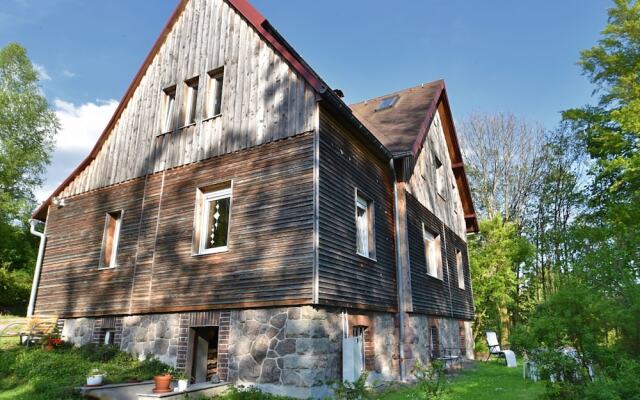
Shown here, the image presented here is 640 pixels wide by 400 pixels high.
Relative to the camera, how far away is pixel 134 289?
1002 cm

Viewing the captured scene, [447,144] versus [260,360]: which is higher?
[447,144]

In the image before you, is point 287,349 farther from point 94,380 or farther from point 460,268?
point 460,268

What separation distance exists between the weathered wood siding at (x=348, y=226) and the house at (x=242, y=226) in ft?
0.16

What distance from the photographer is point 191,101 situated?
36.6 feet

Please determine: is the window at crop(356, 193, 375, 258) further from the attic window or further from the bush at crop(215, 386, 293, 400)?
the attic window

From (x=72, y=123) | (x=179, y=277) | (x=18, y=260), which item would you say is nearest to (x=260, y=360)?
(x=179, y=277)

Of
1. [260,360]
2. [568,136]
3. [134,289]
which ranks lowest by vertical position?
[260,360]

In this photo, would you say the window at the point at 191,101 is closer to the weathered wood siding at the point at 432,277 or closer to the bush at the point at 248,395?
the weathered wood siding at the point at 432,277

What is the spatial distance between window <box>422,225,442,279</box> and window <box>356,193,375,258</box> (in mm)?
3744

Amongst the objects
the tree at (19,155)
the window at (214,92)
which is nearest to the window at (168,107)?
the window at (214,92)

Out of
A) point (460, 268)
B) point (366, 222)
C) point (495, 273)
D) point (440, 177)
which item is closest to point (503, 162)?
point (495, 273)

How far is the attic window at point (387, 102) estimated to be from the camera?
53.6ft

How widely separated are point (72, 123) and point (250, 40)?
20.0m

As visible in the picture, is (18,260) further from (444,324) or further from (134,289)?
(444,324)
